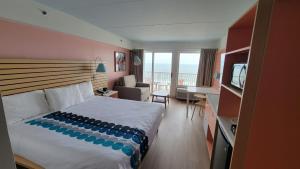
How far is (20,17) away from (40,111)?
4.59ft

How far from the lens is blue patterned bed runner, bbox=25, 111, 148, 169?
1398mm

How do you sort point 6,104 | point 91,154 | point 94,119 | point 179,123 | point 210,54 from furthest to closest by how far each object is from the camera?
point 210,54 < point 179,123 < point 94,119 < point 6,104 < point 91,154

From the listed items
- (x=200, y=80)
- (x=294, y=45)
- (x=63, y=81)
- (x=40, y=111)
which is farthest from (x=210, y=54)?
(x=40, y=111)

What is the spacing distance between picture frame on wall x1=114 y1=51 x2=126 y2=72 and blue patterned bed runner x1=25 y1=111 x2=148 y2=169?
9.75 feet

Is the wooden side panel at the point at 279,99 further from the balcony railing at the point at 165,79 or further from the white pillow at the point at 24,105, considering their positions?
the balcony railing at the point at 165,79

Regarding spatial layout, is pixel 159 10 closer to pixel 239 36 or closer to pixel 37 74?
pixel 239 36

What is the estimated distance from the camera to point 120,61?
495cm

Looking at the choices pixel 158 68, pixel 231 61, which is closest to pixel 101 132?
pixel 231 61

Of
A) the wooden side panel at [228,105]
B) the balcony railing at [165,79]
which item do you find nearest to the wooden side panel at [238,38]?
the wooden side panel at [228,105]

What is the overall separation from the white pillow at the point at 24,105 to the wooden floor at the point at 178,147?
5.78ft

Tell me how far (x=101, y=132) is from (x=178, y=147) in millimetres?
1451

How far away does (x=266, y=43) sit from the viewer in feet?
Result: 2.97

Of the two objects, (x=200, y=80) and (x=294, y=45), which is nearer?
(x=294, y=45)

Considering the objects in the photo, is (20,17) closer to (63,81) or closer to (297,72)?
(63,81)
